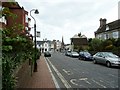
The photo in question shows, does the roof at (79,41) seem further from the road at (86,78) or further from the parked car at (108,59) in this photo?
the road at (86,78)

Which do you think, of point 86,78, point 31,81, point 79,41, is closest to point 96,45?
point 86,78

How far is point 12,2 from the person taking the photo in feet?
12.8

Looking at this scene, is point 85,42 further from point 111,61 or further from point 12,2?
point 12,2

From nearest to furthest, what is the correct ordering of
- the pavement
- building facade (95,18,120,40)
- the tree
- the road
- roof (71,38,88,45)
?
the pavement < the road < the tree < building facade (95,18,120,40) < roof (71,38,88,45)

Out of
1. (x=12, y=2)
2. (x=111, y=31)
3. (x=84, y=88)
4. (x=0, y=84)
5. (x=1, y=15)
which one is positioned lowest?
(x=84, y=88)

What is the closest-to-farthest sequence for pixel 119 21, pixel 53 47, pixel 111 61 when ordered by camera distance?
pixel 111 61
pixel 119 21
pixel 53 47

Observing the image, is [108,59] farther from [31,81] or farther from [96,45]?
[96,45]

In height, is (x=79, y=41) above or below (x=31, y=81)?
above

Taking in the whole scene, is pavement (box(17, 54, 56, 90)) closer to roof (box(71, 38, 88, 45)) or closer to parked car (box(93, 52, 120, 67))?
parked car (box(93, 52, 120, 67))

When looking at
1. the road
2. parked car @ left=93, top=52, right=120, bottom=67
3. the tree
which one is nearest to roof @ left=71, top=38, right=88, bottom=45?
the tree

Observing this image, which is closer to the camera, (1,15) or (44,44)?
(1,15)

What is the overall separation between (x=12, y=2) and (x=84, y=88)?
26.3ft

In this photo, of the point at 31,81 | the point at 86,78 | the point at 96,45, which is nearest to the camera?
the point at 31,81

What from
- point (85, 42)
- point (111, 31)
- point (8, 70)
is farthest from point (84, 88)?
point (85, 42)
